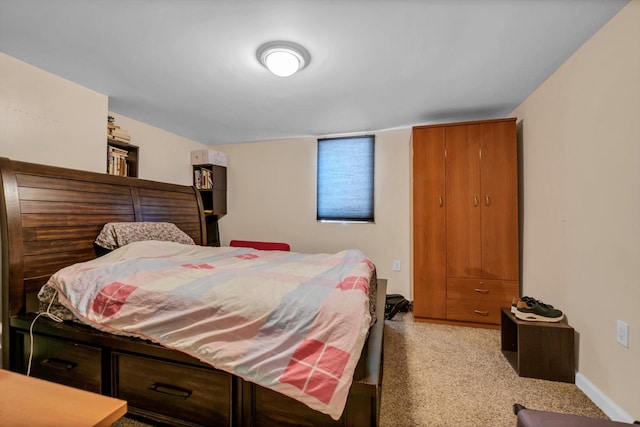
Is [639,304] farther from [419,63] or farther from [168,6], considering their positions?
[168,6]

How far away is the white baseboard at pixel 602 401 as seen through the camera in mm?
1406

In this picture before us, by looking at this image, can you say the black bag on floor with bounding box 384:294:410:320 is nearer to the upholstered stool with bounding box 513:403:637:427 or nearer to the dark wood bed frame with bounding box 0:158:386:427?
the dark wood bed frame with bounding box 0:158:386:427

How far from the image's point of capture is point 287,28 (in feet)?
5.17

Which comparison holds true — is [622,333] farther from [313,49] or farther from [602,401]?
[313,49]

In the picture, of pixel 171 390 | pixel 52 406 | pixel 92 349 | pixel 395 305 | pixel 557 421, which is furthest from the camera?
pixel 395 305

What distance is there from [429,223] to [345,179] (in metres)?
1.28

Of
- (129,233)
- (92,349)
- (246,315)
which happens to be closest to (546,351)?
(246,315)

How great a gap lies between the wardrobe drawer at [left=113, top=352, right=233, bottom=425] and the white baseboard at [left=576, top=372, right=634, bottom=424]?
2.02 m

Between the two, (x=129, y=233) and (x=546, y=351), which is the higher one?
(x=129, y=233)

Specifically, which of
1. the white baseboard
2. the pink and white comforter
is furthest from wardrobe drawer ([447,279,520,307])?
the pink and white comforter

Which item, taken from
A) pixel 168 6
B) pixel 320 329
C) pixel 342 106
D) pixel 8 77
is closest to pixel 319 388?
pixel 320 329

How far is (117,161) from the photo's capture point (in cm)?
270

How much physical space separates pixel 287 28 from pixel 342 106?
121cm

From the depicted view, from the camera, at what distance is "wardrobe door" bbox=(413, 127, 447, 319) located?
107 inches
